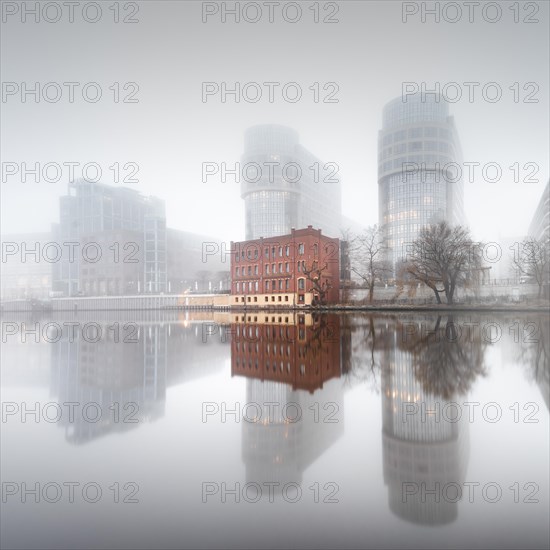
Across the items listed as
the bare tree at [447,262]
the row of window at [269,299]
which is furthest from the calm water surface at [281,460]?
the row of window at [269,299]

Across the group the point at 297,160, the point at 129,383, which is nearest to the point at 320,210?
the point at 297,160

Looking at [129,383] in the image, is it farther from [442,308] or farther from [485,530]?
[442,308]

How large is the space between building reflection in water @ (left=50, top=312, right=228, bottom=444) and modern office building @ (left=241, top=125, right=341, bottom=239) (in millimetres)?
125628

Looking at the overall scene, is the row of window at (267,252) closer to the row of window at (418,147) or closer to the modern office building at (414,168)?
the modern office building at (414,168)

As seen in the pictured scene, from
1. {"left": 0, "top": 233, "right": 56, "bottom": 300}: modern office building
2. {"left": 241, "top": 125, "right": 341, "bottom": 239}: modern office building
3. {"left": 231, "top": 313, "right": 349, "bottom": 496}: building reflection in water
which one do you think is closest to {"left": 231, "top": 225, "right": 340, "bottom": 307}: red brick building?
{"left": 231, "top": 313, "right": 349, "bottom": 496}: building reflection in water

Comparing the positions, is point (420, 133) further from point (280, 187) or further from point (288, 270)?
point (288, 270)

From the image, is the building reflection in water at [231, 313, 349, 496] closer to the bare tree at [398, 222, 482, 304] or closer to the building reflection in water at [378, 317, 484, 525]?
the building reflection in water at [378, 317, 484, 525]

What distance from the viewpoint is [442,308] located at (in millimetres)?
44344

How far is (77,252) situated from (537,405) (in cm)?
13561

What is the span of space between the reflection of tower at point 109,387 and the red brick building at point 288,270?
1507 inches

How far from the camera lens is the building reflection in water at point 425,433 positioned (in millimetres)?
3465

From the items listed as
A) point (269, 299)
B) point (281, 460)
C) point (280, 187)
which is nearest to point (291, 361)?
point (281, 460)

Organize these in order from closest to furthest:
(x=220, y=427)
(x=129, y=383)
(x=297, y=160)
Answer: (x=220, y=427), (x=129, y=383), (x=297, y=160)

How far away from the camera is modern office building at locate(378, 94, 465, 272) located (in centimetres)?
12231
